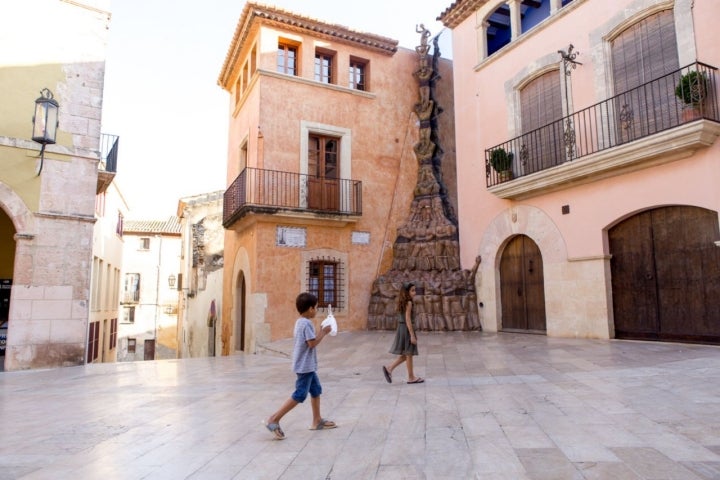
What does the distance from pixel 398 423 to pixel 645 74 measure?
898cm

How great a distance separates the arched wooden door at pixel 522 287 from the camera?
12.0m

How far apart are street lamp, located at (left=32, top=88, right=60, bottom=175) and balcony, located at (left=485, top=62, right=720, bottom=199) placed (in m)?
9.89

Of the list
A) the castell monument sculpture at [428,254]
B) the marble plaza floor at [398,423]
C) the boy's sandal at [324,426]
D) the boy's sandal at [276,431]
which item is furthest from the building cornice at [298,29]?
the boy's sandal at [276,431]

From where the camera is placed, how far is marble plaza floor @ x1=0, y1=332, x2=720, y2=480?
3271 millimetres

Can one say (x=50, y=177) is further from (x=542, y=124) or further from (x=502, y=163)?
(x=542, y=124)

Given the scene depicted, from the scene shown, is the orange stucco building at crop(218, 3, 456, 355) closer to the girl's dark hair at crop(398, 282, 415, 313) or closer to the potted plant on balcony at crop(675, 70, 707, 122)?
the girl's dark hair at crop(398, 282, 415, 313)

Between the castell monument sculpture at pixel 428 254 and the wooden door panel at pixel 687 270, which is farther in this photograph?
the castell monument sculpture at pixel 428 254

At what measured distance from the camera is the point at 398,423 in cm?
442

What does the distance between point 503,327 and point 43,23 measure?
41.6 ft

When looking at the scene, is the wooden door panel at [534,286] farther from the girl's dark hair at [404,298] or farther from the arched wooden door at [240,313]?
the arched wooden door at [240,313]

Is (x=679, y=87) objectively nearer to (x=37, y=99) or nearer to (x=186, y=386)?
(x=186, y=386)

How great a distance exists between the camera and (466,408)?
4.93 m

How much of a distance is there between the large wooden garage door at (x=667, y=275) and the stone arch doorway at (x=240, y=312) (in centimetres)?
1036

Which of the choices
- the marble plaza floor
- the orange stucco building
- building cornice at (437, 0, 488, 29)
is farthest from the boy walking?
building cornice at (437, 0, 488, 29)
